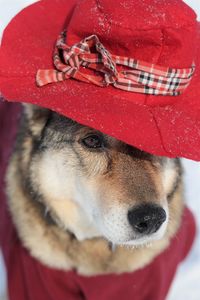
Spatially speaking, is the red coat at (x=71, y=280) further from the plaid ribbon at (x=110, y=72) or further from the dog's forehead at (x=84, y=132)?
the plaid ribbon at (x=110, y=72)

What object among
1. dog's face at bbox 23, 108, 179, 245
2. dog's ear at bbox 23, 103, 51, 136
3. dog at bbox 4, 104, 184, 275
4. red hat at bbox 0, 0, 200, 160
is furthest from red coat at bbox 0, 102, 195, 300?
red hat at bbox 0, 0, 200, 160

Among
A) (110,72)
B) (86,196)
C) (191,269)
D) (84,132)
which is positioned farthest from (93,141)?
(191,269)

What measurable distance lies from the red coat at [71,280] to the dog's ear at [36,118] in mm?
418

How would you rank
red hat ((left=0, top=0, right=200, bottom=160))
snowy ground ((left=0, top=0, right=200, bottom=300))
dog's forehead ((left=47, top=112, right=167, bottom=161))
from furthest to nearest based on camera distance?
snowy ground ((left=0, top=0, right=200, bottom=300)) → dog's forehead ((left=47, top=112, right=167, bottom=161)) → red hat ((left=0, top=0, right=200, bottom=160))

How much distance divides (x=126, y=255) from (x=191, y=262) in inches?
29.2

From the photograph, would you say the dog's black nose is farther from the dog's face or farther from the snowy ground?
the snowy ground

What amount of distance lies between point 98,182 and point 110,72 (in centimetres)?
38

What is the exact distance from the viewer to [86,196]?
1719 millimetres

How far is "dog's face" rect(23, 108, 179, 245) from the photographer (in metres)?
1.55

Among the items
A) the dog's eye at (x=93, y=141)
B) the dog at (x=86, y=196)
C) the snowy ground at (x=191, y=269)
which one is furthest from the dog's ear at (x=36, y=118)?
the snowy ground at (x=191, y=269)

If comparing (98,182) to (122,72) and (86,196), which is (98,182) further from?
(122,72)

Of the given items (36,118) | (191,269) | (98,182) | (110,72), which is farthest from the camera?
(191,269)

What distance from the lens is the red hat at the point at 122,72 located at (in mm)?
1379

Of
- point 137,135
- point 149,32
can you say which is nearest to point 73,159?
point 137,135
